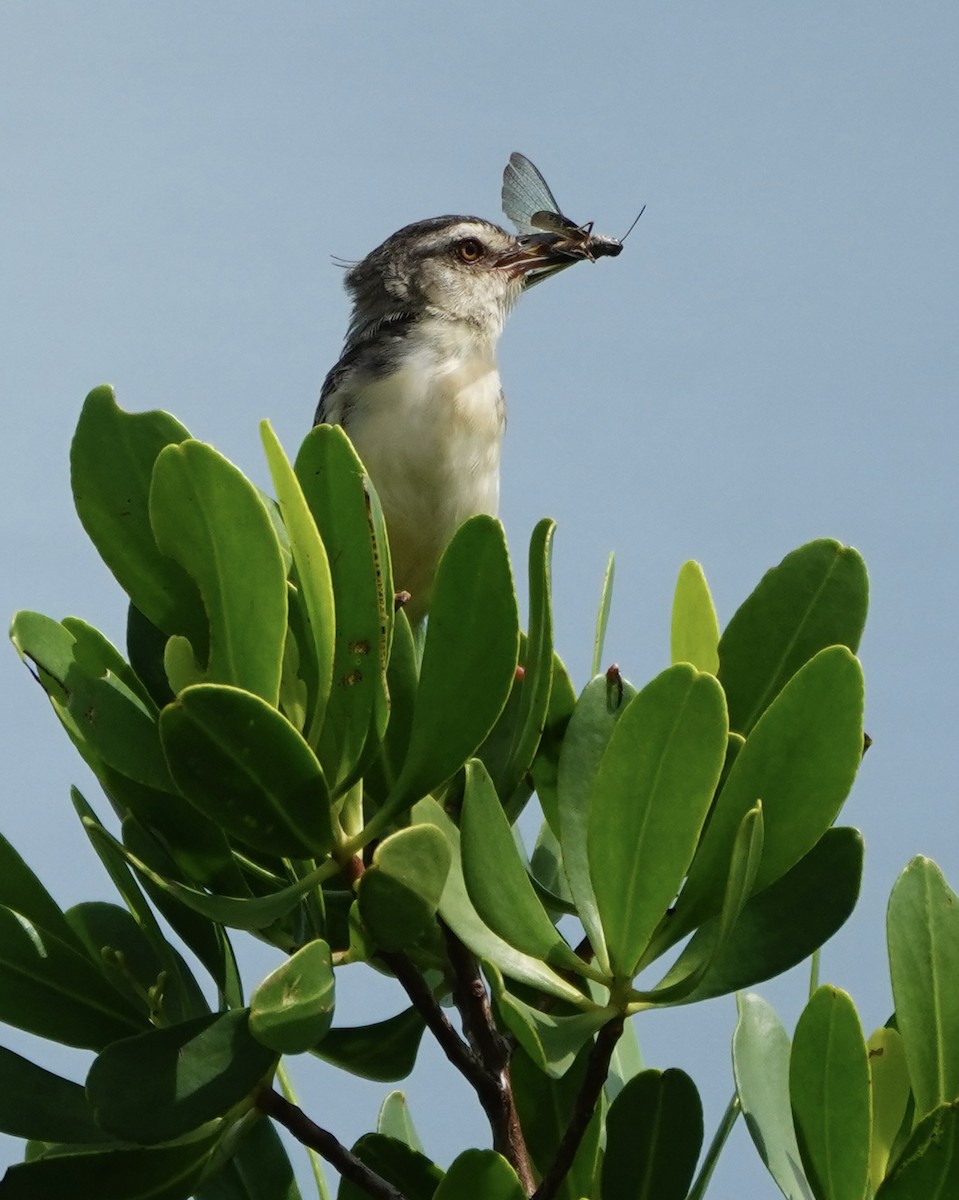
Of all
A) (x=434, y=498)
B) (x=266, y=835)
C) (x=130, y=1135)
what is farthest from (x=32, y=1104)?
(x=434, y=498)

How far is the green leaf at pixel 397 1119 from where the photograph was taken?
94.9 inches

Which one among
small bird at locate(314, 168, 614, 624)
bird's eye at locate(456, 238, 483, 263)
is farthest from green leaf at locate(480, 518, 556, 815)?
bird's eye at locate(456, 238, 483, 263)

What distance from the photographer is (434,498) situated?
4.08 m

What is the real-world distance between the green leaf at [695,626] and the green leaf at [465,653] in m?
0.46

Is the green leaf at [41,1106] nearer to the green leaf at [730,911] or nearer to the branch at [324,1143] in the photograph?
the branch at [324,1143]

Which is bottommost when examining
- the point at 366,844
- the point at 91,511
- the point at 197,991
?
the point at 197,991

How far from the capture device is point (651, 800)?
65.9 inches

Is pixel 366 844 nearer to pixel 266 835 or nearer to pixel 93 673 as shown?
pixel 266 835

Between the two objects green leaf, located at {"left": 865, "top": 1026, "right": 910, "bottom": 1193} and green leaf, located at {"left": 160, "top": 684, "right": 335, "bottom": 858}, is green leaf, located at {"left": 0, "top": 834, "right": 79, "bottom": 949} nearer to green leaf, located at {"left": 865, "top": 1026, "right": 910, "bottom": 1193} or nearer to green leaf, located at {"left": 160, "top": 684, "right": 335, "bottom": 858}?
green leaf, located at {"left": 160, "top": 684, "right": 335, "bottom": 858}

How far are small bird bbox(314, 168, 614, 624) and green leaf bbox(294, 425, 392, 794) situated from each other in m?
1.46

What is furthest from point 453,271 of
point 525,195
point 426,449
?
point 426,449

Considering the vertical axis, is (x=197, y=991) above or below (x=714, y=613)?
below

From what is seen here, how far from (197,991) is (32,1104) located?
0.26 metres

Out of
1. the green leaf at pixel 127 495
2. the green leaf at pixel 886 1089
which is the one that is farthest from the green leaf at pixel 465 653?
the green leaf at pixel 886 1089
